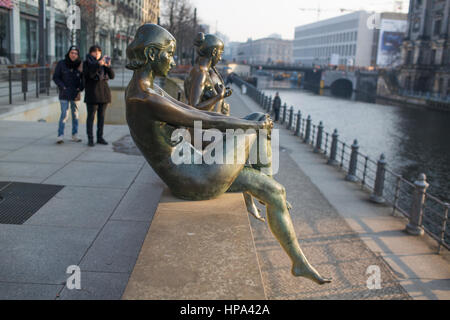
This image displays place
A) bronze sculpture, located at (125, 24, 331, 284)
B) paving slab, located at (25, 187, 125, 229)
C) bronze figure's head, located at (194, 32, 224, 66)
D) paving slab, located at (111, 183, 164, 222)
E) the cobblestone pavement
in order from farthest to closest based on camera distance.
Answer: bronze figure's head, located at (194, 32, 224, 66) < the cobblestone pavement < paving slab, located at (111, 183, 164, 222) < paving slab, located at (25, 187, 125, 229) < bronze sculpture, located at (125, 24, 331, 284)

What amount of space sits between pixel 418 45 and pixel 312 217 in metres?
71.8

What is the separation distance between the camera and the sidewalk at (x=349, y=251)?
524 centimetres

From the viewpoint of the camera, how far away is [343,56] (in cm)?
12425

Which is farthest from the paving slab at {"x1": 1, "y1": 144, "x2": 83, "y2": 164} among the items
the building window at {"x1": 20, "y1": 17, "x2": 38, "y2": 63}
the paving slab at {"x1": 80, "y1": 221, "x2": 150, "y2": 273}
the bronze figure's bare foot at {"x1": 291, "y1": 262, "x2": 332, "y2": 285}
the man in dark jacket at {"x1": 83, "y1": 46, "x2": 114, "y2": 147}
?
the building window at {"x1": 20, "y1": 17, "x2": 38, "y2": 63}

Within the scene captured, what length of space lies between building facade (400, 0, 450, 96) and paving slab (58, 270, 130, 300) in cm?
6564

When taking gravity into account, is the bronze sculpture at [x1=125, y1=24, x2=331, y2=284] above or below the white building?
below

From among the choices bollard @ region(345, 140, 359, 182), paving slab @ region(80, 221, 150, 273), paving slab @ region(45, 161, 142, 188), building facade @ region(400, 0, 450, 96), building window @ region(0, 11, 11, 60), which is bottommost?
bollard @ region(345, 140, 359, 182)

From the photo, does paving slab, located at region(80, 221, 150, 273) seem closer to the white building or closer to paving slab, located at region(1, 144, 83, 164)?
paving slab, located at region(1, 144, 83, 164)

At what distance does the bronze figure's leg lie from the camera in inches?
126

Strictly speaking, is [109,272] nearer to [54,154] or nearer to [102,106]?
[54,154]

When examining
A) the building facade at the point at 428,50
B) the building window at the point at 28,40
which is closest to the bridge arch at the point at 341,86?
the building facade at the point at 428,50

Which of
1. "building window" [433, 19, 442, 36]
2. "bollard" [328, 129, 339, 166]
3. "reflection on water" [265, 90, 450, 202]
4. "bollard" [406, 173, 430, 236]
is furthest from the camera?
"building window" [433, 19, 442, 36]

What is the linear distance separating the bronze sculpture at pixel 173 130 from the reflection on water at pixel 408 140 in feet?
44.1

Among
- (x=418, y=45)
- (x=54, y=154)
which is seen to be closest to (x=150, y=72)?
(x=54, y=154)
